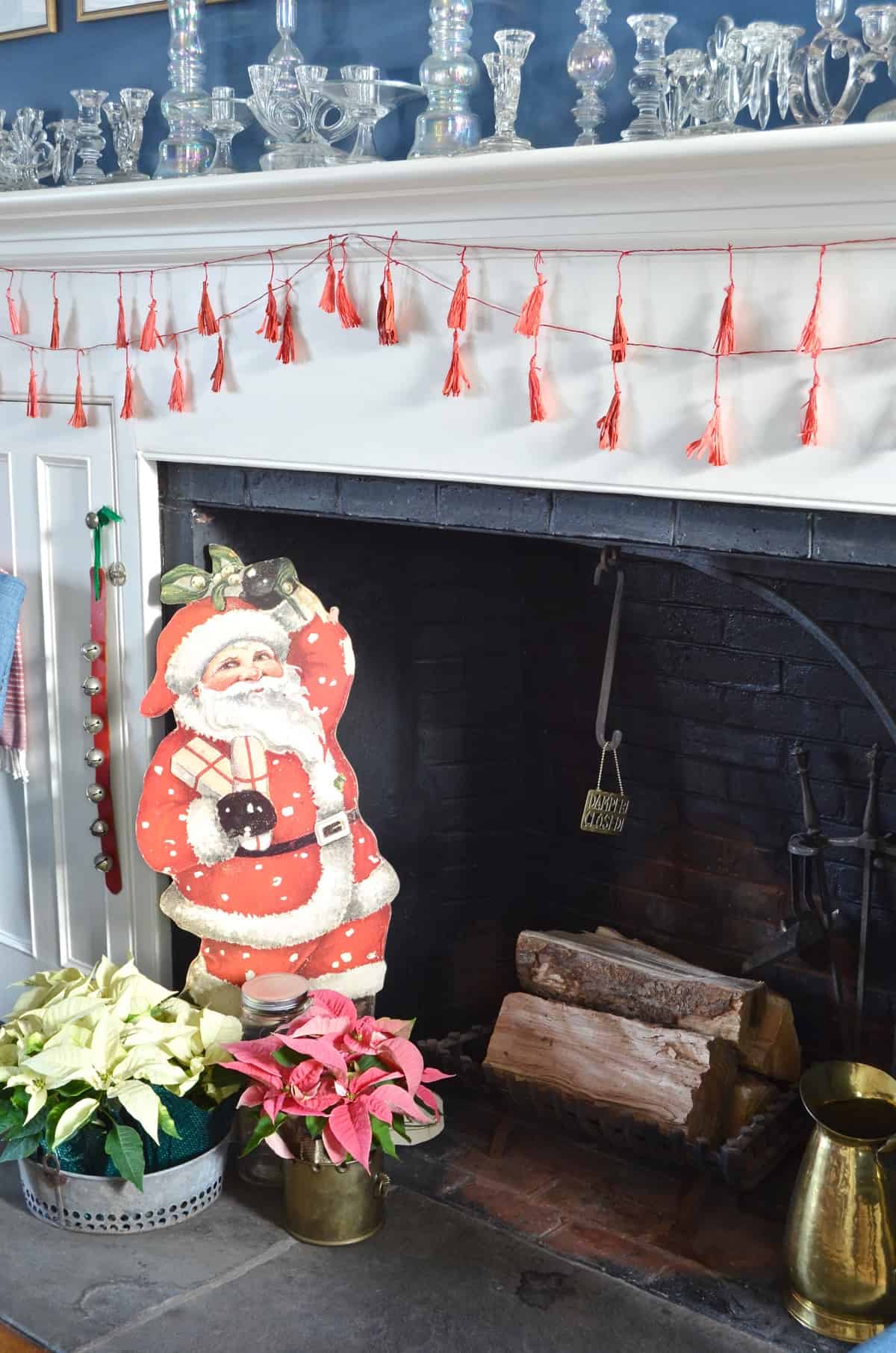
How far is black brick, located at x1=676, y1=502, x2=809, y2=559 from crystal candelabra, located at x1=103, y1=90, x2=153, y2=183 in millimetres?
1010

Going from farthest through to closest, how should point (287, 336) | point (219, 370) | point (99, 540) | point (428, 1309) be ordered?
point (99, 540)
point (219, 370)
point (287, 336)
point (428, 1309)

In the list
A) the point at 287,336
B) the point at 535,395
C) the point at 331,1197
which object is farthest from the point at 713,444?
the point at 331,1197

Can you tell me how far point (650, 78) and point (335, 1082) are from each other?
133 cm

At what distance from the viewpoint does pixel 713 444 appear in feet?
5.35

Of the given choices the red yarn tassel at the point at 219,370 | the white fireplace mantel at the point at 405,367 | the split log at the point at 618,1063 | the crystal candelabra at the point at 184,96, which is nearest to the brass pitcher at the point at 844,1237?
the split log at the point at 618,1063

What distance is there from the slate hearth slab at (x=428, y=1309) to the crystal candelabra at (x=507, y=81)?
1460 mm

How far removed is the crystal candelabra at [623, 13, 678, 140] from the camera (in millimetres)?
1624

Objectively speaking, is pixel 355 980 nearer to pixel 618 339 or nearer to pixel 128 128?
pixel 618 339

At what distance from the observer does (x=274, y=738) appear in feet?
7.32

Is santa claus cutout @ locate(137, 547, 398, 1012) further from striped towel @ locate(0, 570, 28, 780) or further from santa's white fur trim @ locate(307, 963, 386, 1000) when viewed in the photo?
striped towel @ locate(0, 570, 28, 780)

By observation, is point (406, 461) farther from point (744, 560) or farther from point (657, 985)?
point (657, 985)

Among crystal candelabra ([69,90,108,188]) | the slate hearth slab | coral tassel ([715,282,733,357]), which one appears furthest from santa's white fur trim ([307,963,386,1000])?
crystal candelabra ([69,90,108,188])

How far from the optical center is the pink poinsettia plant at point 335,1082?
1.96m

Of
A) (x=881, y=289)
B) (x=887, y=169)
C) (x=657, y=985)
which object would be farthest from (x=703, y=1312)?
(x=887, y=169)
